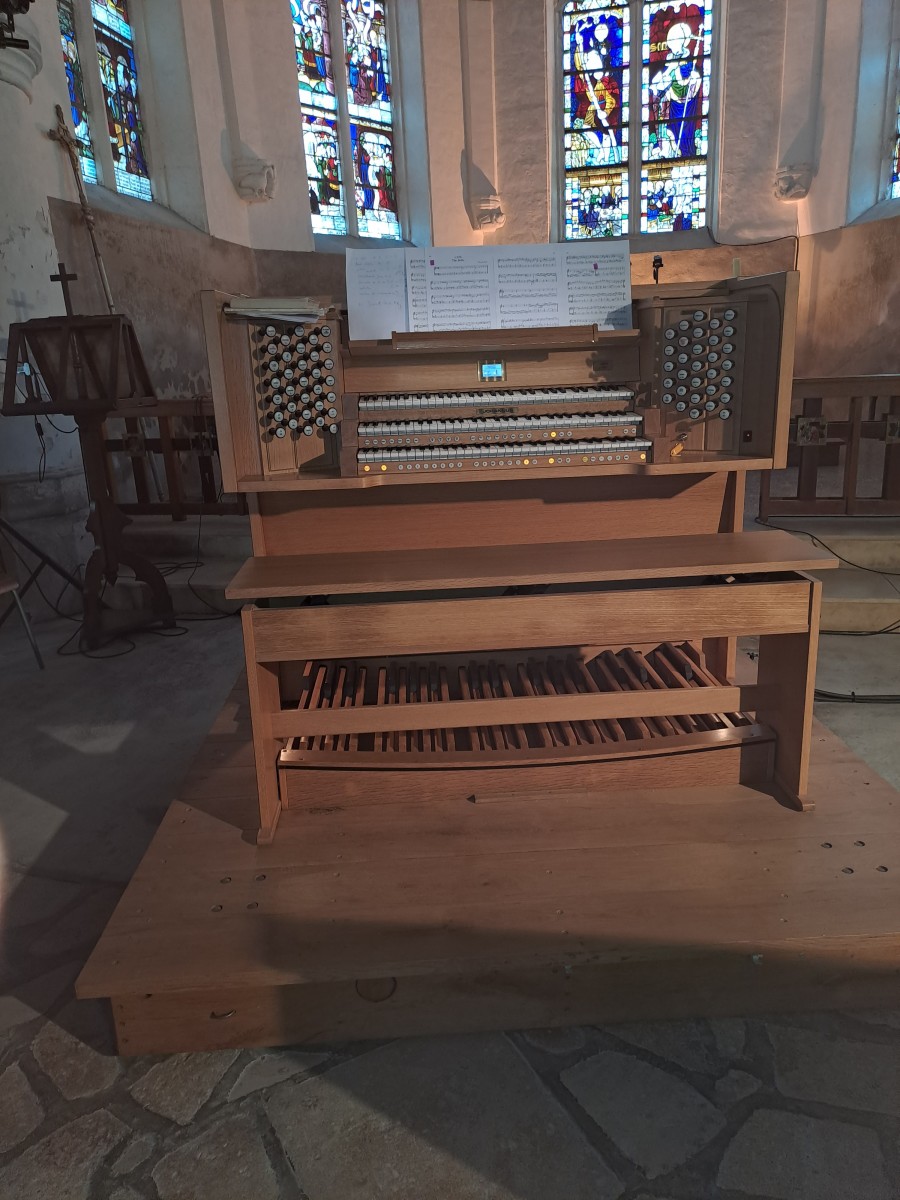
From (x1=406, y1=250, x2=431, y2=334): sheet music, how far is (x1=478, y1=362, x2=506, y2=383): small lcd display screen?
0.21 meters

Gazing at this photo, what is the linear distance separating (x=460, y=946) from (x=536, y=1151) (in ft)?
1.20

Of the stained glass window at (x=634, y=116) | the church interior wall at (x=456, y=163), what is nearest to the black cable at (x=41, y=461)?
the church interior wall at (x=456, y=163)

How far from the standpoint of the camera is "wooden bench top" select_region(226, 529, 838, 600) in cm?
189

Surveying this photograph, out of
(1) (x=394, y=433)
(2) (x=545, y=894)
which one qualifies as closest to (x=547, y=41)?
(1) (x=394, y=433)

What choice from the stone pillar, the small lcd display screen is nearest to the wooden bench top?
the small lcd display screen

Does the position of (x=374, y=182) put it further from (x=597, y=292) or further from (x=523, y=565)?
(x=523, y=565)

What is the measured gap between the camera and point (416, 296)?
2.22 m

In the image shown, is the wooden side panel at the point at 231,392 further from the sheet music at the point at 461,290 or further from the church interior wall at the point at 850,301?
the church interior wall at the point at 850,301

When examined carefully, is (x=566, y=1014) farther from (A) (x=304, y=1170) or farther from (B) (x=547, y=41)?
(B) (x=547, y=41)

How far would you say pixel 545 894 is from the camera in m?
1.72

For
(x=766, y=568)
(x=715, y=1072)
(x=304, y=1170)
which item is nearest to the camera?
(x=304, y=1170)

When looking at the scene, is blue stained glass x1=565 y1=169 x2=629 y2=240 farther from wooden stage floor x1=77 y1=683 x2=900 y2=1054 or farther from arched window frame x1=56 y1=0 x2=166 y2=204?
wooden stage floor x1=77 y1=683 x2=900 y2=1054

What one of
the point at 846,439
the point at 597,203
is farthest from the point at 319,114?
the point at 846,439

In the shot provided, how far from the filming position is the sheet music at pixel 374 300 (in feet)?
7.19
